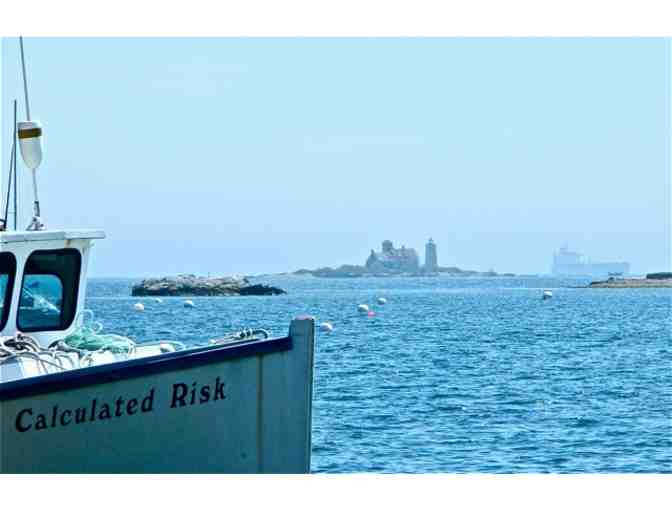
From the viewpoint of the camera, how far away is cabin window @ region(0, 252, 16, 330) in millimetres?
9117

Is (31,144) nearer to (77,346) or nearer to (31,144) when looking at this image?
(31,144)

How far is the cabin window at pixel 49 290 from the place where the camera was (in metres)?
9.32

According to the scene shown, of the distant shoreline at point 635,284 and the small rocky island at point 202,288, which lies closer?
the small rocky island at point 202,288

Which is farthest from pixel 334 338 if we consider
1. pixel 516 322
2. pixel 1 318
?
pixel 1 318

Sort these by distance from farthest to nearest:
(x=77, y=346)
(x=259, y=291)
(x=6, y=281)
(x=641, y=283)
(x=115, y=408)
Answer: (x=641, y=283) < (x=259, y=291) < (x=77, y=346) < (x=6, y=281) < (x=115, y=408)

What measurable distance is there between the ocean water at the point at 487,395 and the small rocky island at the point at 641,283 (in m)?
68.2

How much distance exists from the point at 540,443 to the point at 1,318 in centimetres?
1055

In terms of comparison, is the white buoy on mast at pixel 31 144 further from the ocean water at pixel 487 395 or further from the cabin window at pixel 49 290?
the ocean water at pixel 487 395

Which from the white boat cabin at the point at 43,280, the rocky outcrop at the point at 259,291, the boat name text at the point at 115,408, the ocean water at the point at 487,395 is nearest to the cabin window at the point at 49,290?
the white boat cabin at the point at 43,280

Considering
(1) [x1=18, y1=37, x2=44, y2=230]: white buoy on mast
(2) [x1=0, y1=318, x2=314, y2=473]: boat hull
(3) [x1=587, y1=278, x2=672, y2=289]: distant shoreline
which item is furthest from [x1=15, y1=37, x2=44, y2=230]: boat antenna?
(3) [x1=587, y1=278, x2=672, y2=289]: distant shoreline

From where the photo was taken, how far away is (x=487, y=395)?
24.1 meters

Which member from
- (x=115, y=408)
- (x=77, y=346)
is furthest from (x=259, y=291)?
(x=115, y=408)

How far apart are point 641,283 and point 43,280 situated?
370 ft

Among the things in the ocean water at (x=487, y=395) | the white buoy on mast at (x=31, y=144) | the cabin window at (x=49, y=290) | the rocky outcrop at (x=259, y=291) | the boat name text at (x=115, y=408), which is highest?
the white buoy on mast at (x=31, y=144)
